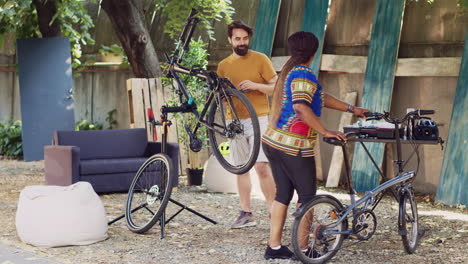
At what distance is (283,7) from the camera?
34.3 feet

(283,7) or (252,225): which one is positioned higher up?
(283,7)

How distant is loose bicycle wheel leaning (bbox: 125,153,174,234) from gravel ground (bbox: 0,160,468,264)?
0.43 ft

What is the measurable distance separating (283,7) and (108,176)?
3322mm

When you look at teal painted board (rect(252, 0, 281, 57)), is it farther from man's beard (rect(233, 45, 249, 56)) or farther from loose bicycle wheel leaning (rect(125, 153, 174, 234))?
loose bicycle wheel leaning (rect(125, 153, 174, 234))

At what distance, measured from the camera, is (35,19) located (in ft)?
42.5

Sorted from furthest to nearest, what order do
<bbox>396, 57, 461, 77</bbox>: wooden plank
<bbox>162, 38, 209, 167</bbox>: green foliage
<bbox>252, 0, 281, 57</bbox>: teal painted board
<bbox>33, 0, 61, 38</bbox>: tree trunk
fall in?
1. <bbox>33, 0, 61, 38</bbox>: tree trunk
2. <bbox>252, 0, 281, 57</bbox>: teal painted board
3. <bbox>162, 38, 209, 167</bbox>: green foliage
4. <bbox>396, 57, 461, 77</bbox>: wooden plank

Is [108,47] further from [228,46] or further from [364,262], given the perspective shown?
[364,262]

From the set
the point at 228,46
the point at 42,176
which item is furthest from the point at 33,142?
the point at 228,46

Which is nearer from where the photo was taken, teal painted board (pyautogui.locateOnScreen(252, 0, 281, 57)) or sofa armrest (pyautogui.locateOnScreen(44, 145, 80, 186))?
sofa armrest (pyautogui.locateOnScreen(44, 145, 80, 186))

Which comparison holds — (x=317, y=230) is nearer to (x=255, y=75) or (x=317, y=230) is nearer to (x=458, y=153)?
(x=255, y=75)

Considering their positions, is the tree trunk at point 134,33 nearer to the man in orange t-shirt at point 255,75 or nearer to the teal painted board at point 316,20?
the teal painted board at point 316,20

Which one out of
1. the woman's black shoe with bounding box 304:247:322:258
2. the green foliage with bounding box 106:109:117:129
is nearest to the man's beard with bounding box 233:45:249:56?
the woman's black shoe with bounding box 304:247:322:258

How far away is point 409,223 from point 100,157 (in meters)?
4.65

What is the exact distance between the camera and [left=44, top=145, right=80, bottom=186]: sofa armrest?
8766mm
